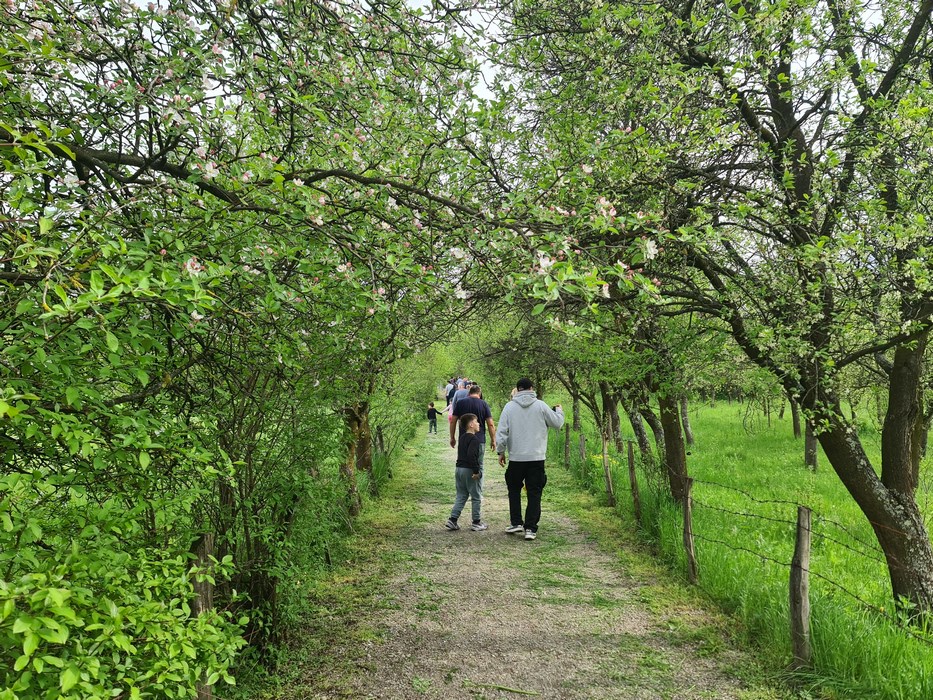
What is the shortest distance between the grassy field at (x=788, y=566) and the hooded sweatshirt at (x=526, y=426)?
5.41 feet

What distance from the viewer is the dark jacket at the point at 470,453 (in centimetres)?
736

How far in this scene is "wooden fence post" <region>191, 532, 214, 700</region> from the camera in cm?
292

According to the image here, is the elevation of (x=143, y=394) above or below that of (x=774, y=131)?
below

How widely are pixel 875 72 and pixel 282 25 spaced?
4.94m

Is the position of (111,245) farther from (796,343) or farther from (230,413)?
(796,343)

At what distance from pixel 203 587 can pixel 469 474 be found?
4.64m

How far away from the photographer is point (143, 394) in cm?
240

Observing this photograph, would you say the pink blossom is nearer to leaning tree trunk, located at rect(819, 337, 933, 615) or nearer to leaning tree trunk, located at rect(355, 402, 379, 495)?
leaning tree trunk, located at rect(819, 337, 933, 615)

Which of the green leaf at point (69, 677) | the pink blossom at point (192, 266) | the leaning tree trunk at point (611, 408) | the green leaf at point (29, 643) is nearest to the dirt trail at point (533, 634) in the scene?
the green leaf at point (69, 677)

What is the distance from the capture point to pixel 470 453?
7.37 metres

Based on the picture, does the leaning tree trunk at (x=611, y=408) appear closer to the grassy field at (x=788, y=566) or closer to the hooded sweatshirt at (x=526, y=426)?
the grassy field at (x=788, y=566)

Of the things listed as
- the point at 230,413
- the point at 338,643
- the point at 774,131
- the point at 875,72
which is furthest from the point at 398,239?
the point at 875,72

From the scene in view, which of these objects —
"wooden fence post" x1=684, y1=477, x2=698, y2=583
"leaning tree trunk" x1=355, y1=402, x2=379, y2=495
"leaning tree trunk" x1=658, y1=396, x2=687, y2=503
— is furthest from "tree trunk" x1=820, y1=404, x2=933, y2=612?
"leaning tree trunk" x1=355, y1=402, x2=379, y2=495

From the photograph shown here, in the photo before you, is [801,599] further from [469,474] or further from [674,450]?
[469,474]
